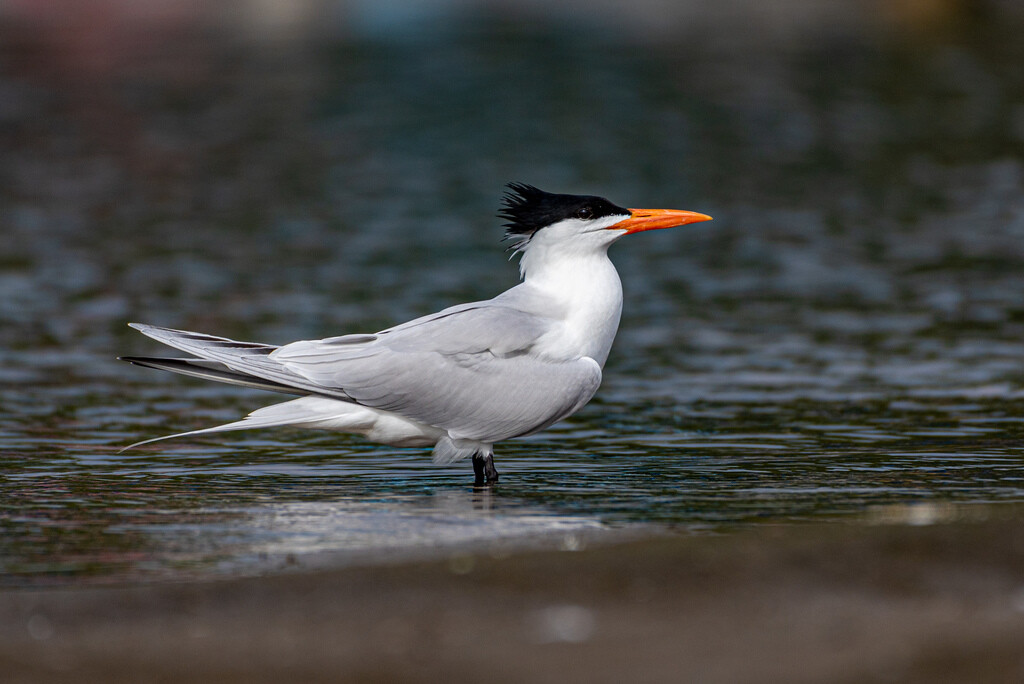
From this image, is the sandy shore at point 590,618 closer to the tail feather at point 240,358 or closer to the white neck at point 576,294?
the tail feather at point 240,358

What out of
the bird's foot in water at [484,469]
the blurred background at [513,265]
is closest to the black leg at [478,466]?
the bird's foot in water at [484,469]

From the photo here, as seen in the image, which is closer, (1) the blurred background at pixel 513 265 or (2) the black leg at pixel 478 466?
(1) the blurred background at pixel 513 265

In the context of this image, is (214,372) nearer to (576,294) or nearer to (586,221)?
(576,294)

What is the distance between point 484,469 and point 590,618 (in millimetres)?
2846

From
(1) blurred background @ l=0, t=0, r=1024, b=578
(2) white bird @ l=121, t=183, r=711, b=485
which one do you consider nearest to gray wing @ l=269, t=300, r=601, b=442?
(2) white bird @ l=121, t=183, r=711, b=485

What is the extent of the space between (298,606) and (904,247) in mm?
11619

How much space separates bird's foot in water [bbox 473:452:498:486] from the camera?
6.98m

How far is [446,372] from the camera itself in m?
6.93

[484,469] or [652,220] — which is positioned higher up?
[652,220]

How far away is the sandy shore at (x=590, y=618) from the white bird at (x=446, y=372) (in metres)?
2.19

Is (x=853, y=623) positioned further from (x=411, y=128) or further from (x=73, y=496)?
(x=411, y=128)

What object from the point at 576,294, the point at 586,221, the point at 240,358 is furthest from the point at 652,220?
the point at 240,358

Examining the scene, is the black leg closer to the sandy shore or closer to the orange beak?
the orange beak

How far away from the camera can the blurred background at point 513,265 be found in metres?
6.69
